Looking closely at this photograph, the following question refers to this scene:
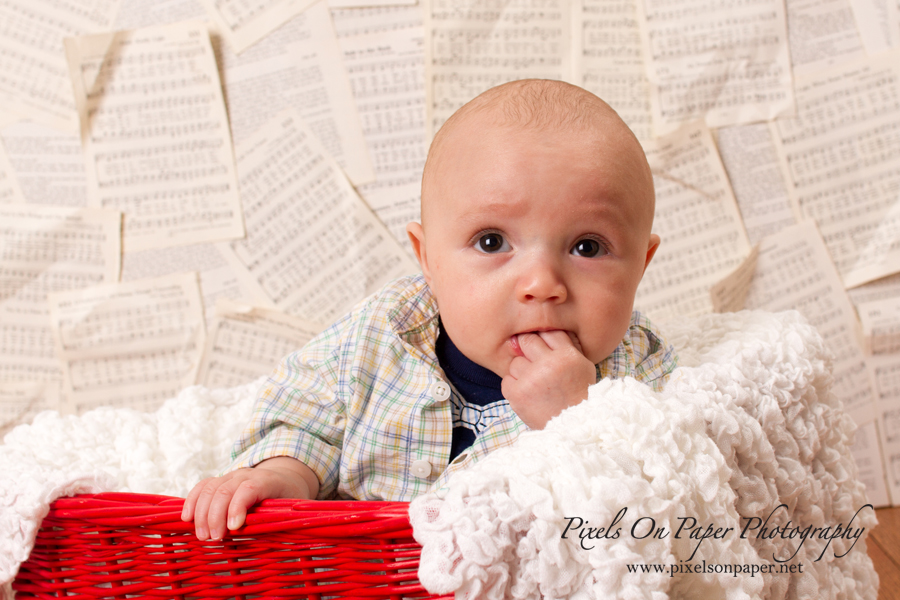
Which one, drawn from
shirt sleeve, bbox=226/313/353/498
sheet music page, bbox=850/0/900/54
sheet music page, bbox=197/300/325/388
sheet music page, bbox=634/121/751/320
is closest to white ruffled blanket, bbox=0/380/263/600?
shirt sleeve, bbox=226/313/353/498

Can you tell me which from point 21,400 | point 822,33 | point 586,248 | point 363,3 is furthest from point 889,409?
point 21,400

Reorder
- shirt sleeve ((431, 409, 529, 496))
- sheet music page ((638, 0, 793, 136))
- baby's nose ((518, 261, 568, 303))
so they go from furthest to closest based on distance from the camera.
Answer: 1. sheet music page ((638, 0, 793, 136))
2. shirt sleeve ((431, 409, 529, 496))
3. baby's nose ((518, 261, 568, 303))

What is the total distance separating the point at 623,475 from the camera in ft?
2.06

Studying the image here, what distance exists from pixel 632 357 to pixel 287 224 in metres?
0.85

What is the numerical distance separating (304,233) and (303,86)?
0.31m

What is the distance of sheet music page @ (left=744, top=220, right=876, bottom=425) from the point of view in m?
1.52

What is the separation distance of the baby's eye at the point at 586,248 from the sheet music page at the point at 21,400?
1253 millimetres

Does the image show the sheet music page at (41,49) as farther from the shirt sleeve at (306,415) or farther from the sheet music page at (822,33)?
the sheet music page at (822,33)

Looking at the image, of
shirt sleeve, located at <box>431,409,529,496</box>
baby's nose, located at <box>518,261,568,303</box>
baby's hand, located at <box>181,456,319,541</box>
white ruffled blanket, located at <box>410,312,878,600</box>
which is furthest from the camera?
shirt sleeve, located at <box>431,409,529,496</box>

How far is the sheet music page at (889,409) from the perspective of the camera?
152cm

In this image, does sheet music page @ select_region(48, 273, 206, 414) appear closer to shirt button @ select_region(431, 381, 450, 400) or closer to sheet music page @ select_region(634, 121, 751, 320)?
shirt button @ select_region(431, 381, 450, 400)

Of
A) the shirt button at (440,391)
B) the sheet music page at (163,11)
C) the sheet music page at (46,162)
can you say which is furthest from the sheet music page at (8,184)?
the shirt button at (440,391)

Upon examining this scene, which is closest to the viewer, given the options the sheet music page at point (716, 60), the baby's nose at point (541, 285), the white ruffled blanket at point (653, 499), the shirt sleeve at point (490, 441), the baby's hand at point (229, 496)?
the white ruffled blanket at point (653, 499)

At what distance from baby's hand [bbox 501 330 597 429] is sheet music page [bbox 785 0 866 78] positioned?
3.40ft
